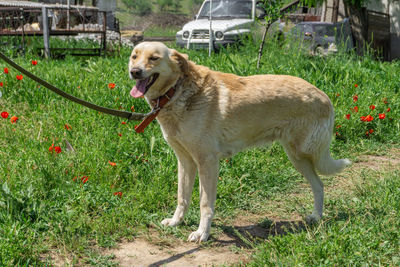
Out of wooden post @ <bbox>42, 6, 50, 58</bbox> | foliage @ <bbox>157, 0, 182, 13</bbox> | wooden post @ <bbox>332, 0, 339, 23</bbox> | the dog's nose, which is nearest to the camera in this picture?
the dog's nose

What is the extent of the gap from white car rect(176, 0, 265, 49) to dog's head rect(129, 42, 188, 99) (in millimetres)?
7459

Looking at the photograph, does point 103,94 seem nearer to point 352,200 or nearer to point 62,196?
point 62,196

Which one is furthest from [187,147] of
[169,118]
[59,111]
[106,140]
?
[59,111]

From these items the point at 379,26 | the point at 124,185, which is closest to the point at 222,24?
the point at 379,26

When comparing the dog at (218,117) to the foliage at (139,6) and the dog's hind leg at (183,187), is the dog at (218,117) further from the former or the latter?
the foliage at (139,6)

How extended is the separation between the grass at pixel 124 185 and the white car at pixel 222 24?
186 inches

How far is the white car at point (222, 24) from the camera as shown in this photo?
10.6 meters

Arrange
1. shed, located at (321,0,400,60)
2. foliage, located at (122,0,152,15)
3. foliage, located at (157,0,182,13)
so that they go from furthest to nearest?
foliage, located at (157,0,182,13) < foliage, located at (122,0,152,15) < shed, located at (321,0,400,60)

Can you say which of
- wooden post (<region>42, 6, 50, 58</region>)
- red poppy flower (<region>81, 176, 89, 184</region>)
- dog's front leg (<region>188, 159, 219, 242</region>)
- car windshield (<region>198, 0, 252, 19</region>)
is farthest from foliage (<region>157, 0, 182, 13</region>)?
dog's front leg (<region>188, 159, 219, 242</region>)

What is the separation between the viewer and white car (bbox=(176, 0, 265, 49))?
10570 millimetres

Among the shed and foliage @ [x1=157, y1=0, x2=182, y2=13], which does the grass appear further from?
foliage @ [x1=157, y1=0, x2=182, y2=13]

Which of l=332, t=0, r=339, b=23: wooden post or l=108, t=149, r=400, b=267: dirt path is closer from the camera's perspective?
l=108, t=149, r=400, b=267: dirt path

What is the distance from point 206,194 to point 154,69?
1.02 meters

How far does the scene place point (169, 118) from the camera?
3.12 m
